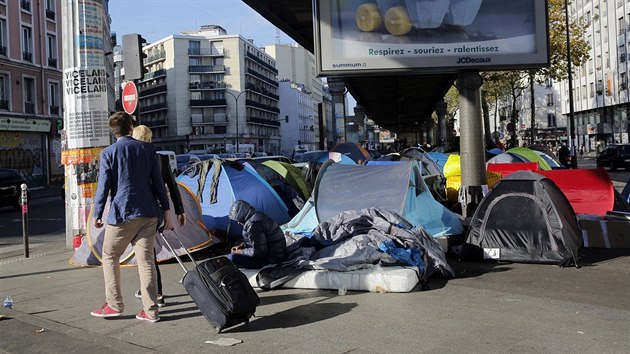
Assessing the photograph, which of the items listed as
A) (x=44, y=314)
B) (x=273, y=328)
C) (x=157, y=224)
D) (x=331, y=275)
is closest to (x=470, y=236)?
(x=331, y=275)

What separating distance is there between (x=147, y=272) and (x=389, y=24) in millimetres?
7913

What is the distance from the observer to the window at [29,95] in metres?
40.4

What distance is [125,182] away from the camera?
5613mm

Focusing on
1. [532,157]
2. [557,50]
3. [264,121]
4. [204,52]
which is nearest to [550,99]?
[557,50]

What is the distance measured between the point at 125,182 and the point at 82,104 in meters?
5.31

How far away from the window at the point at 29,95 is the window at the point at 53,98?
149 cm

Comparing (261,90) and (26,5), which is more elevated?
(261,90)

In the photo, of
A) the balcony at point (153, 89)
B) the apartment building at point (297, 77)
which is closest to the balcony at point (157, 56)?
the balcony at point (153, 89)

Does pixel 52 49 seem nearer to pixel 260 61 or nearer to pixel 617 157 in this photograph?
pixel 617 157

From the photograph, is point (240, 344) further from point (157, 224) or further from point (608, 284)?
point (608, 284)

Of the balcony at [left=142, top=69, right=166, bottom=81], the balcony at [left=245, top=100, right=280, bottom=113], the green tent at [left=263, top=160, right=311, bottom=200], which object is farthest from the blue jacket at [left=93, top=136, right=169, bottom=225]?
the balcony at [left=142, top=69, right=166, bottom=81]

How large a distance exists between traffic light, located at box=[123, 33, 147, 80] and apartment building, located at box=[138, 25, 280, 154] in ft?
300

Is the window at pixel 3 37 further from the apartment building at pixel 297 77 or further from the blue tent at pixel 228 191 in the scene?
the apartment building at pixel 297 77

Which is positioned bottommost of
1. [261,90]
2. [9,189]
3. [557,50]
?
[9,189]
